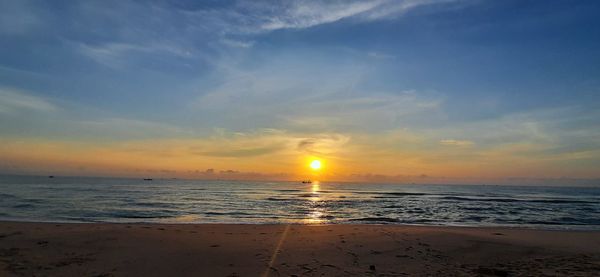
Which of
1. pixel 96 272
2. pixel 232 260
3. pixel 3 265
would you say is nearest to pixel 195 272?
pixel 232 260

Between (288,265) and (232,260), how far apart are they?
1.85m

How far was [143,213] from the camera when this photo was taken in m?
28.5

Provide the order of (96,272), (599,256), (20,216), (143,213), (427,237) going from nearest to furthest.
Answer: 1. (96,272)
2. (599,256)
3. (427,237)
4. (20,216)
5. (143,213)

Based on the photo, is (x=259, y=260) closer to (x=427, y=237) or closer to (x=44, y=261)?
(x=44, y=261)

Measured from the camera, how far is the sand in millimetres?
9781

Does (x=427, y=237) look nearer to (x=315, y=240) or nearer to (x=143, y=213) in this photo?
(x=315, y=240)

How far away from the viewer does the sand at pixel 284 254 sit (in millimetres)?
9781

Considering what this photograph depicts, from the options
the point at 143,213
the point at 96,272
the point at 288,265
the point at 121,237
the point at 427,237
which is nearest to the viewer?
the point at 96,272

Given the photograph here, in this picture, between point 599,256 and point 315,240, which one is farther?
point 315,240

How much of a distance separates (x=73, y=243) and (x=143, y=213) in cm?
1646

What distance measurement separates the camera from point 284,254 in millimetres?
11688

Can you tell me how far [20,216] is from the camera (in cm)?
2423

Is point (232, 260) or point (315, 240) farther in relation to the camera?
point (315, 240)

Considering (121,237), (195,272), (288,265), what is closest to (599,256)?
(288,265)
